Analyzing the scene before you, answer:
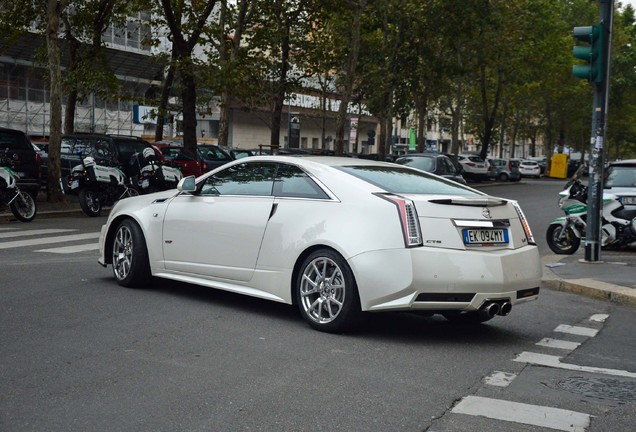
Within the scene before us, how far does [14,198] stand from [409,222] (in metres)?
12.4

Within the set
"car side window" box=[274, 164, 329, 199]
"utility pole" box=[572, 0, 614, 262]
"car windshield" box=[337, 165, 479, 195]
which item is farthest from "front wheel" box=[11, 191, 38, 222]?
"car windshield" box=[337, 165, 479, 195]

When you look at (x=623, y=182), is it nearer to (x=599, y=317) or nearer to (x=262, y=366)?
(x=599, y=317)

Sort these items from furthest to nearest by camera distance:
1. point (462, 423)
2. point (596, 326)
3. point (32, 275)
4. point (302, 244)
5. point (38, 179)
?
point (38, 179), point (32, 275), point (596, 326), point (302, 244), point (462, 423)

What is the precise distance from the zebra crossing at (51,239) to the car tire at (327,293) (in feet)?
20.4

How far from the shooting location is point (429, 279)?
700cm

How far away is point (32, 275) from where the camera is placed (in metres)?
10.1

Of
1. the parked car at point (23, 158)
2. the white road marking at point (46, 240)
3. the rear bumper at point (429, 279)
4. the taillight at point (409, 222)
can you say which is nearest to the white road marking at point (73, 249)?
the white road marking at point (46, 240)

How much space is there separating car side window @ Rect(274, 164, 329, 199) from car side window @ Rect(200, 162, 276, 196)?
3.4 inches

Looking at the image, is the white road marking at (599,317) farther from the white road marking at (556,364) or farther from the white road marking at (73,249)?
the white road marking at (73,249)

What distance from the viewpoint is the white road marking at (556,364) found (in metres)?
6.55

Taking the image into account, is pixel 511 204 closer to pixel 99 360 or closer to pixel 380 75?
pixel 99 360

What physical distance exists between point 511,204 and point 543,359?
59.8 inches

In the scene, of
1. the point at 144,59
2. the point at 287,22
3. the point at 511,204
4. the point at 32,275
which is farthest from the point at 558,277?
the point at 144,59

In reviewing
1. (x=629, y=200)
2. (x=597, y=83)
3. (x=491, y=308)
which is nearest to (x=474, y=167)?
(x=629, y=200)
